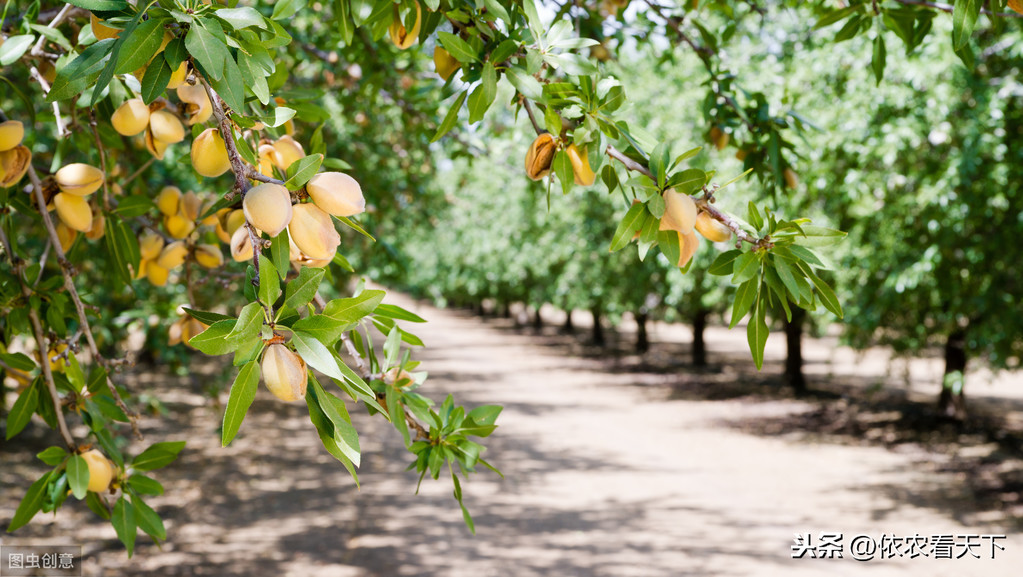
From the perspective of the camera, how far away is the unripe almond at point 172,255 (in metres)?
1.78

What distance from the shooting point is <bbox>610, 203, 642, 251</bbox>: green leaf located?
4.04 ft

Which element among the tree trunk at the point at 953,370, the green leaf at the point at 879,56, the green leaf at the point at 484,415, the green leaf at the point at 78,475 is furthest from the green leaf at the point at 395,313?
the tree trunk at the point at 953,370

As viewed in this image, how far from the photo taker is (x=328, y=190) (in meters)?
1.00

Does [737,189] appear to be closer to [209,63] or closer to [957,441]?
[957,441]

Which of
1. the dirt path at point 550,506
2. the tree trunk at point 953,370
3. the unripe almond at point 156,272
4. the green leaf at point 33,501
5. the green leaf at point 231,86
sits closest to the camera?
the green leaf at point 231,86

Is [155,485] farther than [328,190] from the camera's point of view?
Yes

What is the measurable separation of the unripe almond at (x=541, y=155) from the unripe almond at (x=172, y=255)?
0.98m

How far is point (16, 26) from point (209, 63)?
4.51 ft

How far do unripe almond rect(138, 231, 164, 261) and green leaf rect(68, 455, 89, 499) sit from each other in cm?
54

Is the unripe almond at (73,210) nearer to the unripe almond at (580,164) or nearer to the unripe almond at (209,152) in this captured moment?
the unripe almond at (209,152)

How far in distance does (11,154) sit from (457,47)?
→ 96cm

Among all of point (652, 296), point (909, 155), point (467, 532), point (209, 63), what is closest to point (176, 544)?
point (467, 532)

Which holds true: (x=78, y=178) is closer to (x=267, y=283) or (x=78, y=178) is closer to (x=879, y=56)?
(x=267, y=283)

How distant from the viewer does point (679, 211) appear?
1.18 metres
